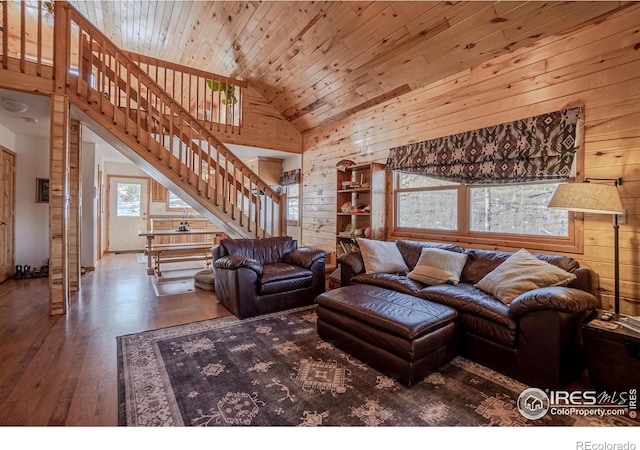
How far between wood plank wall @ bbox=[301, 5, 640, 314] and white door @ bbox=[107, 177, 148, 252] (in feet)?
24.6

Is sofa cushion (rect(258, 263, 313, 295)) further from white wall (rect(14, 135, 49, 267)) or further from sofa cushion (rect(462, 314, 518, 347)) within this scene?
white wall (rect(14, 135, 49, 267))

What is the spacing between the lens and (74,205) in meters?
4.20

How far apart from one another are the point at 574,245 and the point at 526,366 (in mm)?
1292

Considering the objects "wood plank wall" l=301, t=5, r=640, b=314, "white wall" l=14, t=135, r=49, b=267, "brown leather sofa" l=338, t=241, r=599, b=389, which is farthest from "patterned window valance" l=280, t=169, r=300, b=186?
"white wall" l=14, t=135, r=49, b=267

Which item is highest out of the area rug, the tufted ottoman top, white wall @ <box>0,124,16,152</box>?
white wall @ <box>0,124,16,152</box>

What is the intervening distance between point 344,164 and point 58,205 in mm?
3628

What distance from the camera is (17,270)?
15.9 feet

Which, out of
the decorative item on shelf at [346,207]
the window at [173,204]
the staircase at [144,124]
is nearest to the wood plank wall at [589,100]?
the decorative item on shelf at [346,207]

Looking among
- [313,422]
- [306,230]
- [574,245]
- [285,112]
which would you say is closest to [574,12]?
[574,245]

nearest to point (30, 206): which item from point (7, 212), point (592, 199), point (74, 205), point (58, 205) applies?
point (7, 212)

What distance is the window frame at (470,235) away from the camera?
2658 millimetres

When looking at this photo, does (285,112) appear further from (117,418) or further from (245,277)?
(117,418)

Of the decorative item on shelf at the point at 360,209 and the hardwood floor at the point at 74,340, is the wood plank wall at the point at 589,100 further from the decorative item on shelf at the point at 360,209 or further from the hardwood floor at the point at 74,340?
the hardwood floor at the point at 74,340

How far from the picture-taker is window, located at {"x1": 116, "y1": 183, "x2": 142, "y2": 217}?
8.05 m
